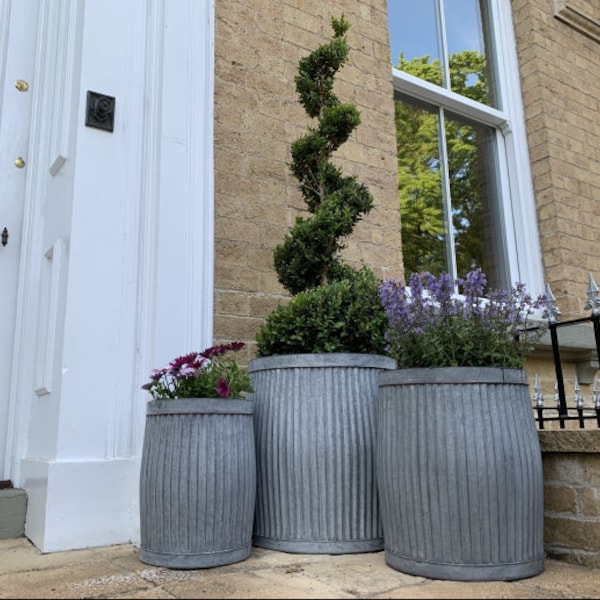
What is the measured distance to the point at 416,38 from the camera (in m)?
4.55

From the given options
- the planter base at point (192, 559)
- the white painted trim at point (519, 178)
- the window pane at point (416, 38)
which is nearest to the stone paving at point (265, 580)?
the planter base at point (192, 559)

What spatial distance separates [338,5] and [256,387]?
2664 mm

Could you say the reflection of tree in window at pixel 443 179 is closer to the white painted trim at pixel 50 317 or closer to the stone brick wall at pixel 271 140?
the stone brick wall at pixel 271 140

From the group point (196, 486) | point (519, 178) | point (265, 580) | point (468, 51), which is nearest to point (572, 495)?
point (265, 580)

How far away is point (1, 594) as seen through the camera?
1.54 m

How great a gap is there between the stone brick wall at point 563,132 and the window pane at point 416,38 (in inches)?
31.6

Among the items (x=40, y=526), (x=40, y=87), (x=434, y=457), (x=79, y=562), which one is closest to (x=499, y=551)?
(x=434, y=457)

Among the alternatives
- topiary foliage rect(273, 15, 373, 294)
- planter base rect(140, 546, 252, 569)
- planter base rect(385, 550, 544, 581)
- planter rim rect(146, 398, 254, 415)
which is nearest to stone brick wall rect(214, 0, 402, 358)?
topiary foliage rect(273, 15, 373, 294)

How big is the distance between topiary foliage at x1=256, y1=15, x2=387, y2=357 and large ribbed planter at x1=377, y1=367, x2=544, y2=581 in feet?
1.38

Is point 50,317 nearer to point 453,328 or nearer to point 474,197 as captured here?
point 453,328

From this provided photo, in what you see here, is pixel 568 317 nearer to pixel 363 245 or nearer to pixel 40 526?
pixel 363 245

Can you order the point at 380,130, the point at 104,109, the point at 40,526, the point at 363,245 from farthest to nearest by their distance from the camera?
1. the point at 380,130
2. the point at 363,245
3. the point at 104,109
4. the point at 40,526

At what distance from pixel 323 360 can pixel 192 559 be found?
2.42 ft

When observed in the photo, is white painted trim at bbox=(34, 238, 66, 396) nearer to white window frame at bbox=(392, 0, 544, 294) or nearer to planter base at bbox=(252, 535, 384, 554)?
planter base at bbox=(252, 535, 384, 554)
